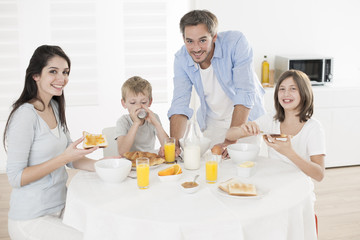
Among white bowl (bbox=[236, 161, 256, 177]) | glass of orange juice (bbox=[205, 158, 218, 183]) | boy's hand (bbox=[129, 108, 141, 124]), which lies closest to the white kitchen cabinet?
boy's hand (bbox=[129, 108, 141, 124])

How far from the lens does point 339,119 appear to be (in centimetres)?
454

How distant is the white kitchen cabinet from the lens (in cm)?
442

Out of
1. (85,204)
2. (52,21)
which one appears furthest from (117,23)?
(85,204)

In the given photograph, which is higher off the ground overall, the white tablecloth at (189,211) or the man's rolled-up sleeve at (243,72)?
the man's rolled-up sleeve at (243,72)

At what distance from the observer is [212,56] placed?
285 cm

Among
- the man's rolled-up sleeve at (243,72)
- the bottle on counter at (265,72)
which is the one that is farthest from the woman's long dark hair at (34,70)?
the bottle on counter at (265,72)

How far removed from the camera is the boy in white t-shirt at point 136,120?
8.36 feet

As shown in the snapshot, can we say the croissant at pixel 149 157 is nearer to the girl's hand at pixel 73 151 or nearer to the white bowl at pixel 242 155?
the girl's hand at pixel 73 151

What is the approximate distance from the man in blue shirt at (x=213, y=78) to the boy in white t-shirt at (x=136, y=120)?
207 mm

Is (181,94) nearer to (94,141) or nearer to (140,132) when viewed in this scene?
(140,132)

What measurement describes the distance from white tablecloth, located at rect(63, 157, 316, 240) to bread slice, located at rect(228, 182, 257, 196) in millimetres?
26

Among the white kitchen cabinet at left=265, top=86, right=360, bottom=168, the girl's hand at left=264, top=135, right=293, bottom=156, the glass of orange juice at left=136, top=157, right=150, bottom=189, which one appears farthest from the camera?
the white kitchen cabinet at left=265, top=86, right=360, bottom=168

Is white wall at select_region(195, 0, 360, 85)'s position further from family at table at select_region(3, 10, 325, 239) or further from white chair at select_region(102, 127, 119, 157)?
white chair at select_region(102, 127, 119, 157)

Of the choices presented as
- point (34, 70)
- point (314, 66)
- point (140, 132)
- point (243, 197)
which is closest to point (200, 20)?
point (140, 132)
